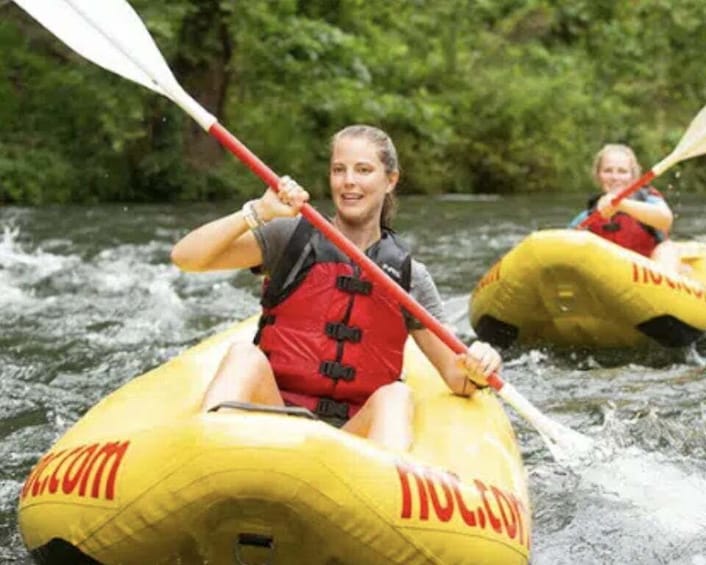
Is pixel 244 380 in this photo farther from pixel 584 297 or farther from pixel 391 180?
pixel 584 297

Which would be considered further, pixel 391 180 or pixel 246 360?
pixel 391 180

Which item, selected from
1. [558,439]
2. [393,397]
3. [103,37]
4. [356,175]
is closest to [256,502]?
[393,397]

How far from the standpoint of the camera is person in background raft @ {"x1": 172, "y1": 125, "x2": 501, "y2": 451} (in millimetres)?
2635

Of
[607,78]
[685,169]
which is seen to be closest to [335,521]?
[685,169]

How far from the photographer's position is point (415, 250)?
785 centimetres

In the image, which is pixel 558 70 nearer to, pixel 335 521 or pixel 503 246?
pixel 503 246

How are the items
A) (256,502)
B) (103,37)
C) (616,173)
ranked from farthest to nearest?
(616,173), (103,37), (256,502)

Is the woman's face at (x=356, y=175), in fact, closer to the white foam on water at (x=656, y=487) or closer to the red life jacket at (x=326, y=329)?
the red life jacket at (x=326, y=329)

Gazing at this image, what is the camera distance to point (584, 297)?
4723 mm

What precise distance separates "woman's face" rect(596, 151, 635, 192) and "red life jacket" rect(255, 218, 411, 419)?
2567 millimetres

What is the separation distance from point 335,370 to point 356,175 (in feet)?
1.39

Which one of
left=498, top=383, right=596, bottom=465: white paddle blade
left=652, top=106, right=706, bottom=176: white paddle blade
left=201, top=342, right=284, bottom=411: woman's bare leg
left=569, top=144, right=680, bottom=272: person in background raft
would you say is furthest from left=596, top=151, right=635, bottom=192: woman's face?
left=201, top=342, right=284, bottom=411: woman's bare leg

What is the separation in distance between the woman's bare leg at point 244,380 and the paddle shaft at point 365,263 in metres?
0.29

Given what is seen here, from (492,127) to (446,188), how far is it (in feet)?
3.63
